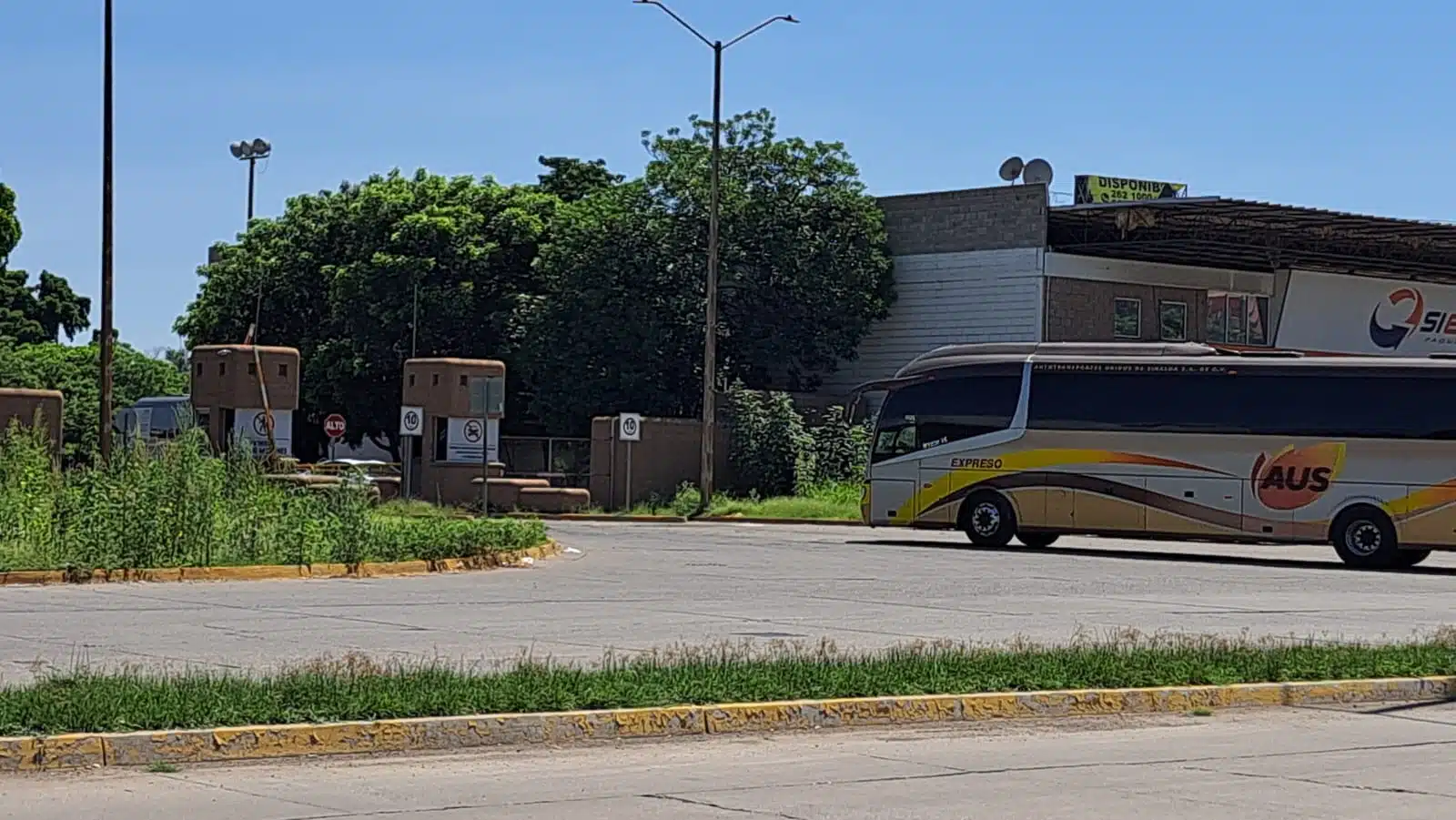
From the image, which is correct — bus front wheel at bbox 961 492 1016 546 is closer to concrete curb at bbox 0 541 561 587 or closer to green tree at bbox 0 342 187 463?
concrete curb at bbox 0 541 561 587

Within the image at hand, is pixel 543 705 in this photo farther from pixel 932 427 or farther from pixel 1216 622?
pixel 932 427

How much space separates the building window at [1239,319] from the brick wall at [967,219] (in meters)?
7.24

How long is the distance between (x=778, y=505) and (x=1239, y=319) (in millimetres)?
17324

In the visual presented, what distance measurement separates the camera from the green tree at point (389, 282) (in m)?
57.6

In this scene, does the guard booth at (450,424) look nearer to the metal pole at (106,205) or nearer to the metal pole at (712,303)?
the metal pole at (712,303)

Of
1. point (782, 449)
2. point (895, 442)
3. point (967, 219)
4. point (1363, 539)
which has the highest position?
point (967, 219)

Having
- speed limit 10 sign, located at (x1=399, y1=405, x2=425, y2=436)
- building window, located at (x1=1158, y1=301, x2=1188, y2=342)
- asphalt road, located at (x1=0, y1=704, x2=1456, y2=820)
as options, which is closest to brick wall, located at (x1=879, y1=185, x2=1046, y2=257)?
building window, located at (x1=1158, y1=301, x2=1188, y2=342)

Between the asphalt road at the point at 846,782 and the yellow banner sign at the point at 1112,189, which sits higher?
the yellow banner sign at the point at 1112,189

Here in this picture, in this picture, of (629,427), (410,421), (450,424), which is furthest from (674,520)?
(410,421)

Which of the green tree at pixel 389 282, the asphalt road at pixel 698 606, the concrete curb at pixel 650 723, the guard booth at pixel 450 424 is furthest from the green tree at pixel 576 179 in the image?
the concrete curb at pixel 650 723

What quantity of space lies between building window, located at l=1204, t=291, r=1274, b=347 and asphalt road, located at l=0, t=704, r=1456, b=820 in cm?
4536

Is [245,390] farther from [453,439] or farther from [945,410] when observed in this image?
[945,410]

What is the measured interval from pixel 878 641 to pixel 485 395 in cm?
2105

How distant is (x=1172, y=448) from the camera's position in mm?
32688
